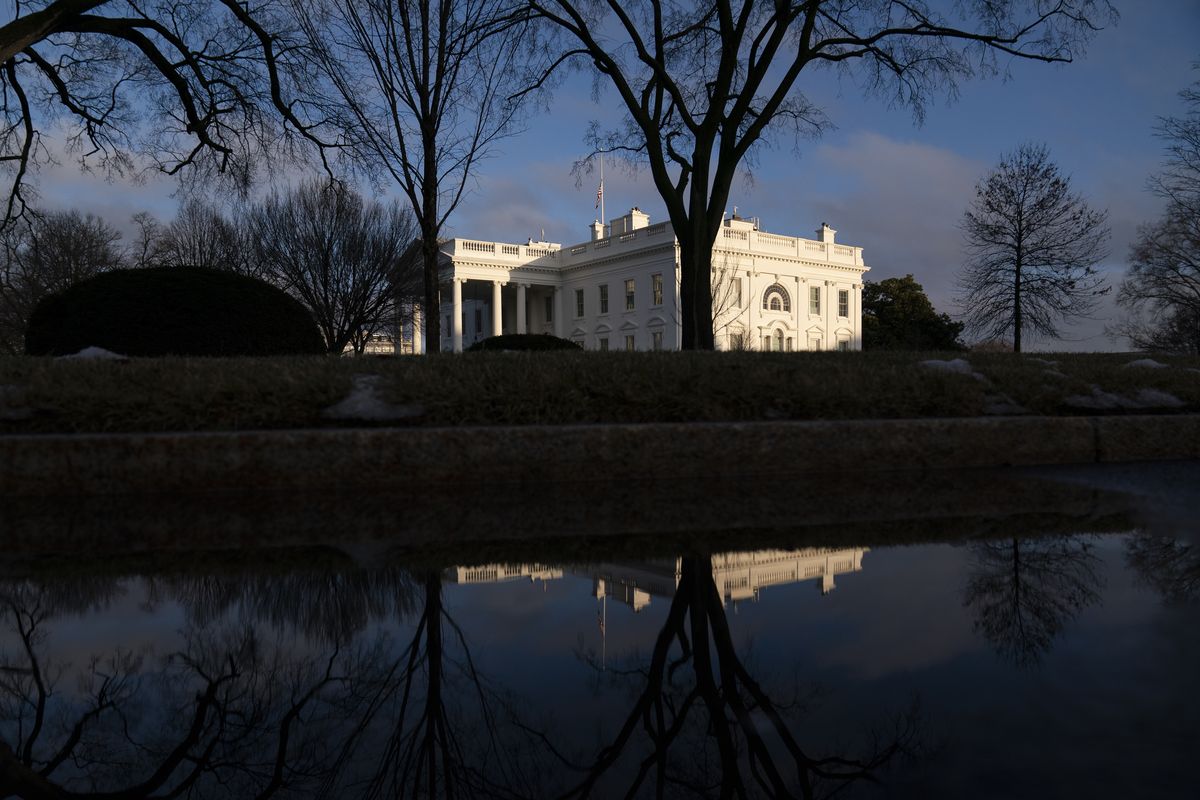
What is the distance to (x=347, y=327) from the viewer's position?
2219 cm

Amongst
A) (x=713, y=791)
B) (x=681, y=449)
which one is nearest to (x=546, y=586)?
(x=713, y=791)

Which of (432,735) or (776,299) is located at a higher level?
(776,299)

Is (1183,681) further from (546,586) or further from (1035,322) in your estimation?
(1035,322)

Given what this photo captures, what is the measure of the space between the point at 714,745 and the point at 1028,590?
1621 mm

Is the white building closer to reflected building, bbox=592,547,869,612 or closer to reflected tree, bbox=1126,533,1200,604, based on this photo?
reflected tree, bbox=1126,533,1200,604

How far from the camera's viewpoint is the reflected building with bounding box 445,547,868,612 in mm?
2570

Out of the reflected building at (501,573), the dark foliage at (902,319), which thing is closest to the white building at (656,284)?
the dark foliage at (902,319)

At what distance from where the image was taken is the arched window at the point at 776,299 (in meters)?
42.8

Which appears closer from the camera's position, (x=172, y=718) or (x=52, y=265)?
(x=172, y=718)

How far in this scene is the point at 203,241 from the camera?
104 ft

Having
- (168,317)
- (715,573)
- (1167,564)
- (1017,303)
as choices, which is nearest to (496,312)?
(1017,303)

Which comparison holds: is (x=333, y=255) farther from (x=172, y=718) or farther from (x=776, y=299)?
(x=776, y=299)

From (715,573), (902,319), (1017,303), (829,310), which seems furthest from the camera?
(902,319)

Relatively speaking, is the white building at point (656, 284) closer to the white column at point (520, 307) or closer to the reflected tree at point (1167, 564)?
the white column at point (520, 307)
